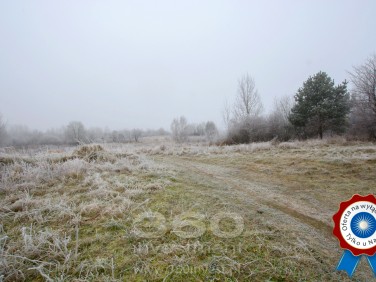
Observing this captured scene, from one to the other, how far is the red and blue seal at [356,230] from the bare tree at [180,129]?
Answer: 30.3 meters

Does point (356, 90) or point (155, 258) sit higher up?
point (356, 90)

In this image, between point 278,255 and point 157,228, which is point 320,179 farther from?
point 157,228

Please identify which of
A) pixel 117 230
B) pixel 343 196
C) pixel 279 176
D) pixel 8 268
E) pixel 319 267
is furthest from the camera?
pixel 279 176

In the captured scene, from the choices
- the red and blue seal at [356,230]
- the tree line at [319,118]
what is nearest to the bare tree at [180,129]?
the tree line at [319,118]

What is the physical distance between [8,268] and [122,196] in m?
1.72

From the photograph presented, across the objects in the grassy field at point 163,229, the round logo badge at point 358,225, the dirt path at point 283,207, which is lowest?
the dirt path at point 283,207

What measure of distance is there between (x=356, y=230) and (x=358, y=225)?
1.8 inches

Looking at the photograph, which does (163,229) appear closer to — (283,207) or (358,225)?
(358,225)

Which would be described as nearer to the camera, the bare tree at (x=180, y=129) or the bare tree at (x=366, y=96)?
the bare tree at (x=366, y=96)

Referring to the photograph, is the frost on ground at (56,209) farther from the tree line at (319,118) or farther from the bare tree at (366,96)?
the bare tree at (366,96)

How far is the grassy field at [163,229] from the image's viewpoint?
62.9 inches

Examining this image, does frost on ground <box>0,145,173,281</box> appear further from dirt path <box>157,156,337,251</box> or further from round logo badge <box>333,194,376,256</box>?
round logo badge <box>333,194,376,256</box>

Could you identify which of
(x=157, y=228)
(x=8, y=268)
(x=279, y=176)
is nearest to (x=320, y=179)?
(x=279, y=176)

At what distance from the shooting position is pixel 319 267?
67.2 inches
